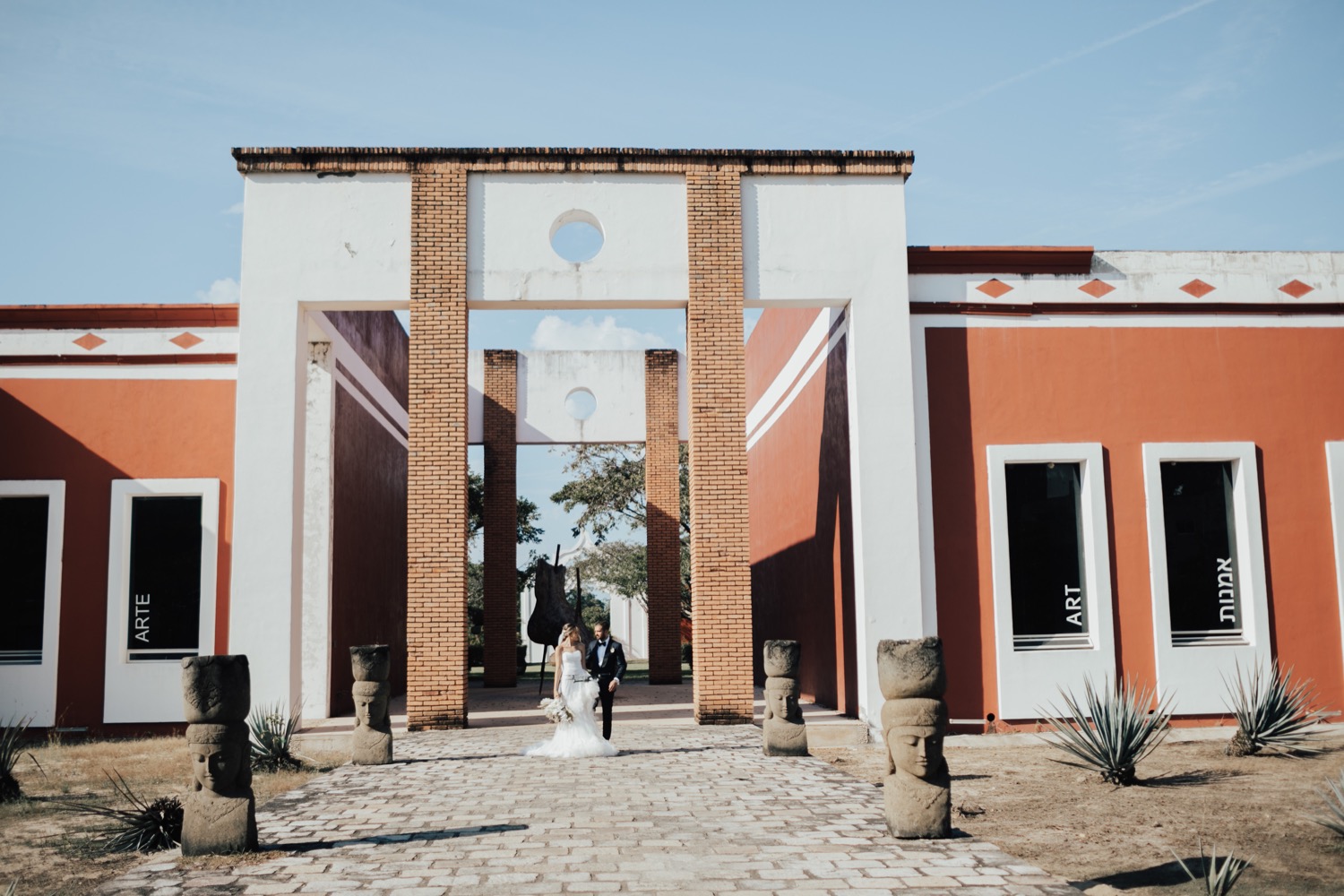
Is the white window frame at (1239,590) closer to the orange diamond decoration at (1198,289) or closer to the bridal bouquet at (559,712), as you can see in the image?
the orange diamond decoration at (1198,289)

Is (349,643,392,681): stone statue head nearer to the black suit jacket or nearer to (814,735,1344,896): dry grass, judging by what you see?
the black suit jacket

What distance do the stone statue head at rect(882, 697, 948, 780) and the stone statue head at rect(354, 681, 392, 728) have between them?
5.71 metres

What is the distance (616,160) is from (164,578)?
25.7 ft

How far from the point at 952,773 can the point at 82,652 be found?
10707 mm

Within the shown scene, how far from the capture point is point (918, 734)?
23.5 ft

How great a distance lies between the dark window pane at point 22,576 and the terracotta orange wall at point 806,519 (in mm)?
10215

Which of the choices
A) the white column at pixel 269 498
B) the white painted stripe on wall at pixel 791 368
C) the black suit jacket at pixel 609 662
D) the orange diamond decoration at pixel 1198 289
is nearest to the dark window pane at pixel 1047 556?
the orange diamond decoration at pixel 1198 289

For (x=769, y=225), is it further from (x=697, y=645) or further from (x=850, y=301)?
(x=697, y=645)

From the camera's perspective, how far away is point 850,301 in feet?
46.1

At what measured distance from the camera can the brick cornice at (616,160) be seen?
45.9 feet

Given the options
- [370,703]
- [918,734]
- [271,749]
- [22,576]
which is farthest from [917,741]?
[22,576]

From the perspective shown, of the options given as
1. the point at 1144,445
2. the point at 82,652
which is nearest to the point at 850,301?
the point at 1144,445

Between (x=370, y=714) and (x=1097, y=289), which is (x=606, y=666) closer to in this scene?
(x=370, y=714)

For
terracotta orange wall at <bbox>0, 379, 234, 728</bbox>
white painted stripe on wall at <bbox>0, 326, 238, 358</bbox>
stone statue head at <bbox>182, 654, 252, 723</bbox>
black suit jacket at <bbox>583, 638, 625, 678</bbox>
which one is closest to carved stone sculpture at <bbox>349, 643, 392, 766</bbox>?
black suit jacket at <bbox>583, 638, 625, 678</bbox>
